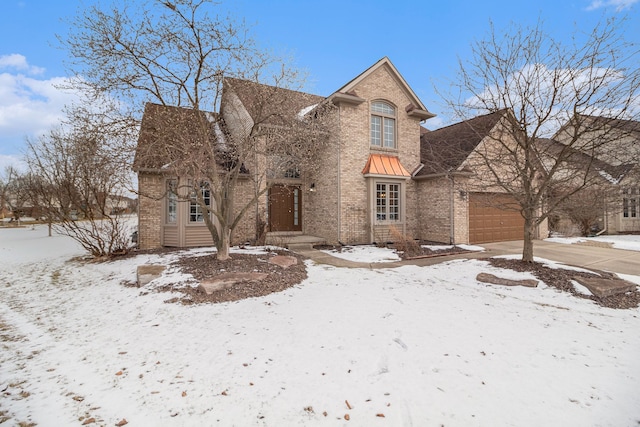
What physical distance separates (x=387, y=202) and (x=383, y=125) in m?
3.64

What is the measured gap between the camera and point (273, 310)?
5.32 meters

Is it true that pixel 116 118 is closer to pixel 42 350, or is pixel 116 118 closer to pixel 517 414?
pixel 42 350

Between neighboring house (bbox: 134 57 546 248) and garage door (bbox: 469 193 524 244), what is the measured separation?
0.05m

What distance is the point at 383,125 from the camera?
1371cm

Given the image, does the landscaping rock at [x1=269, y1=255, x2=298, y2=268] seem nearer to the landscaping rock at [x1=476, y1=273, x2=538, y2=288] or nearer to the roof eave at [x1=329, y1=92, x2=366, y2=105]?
the landscaping rock at [x1=476, y1=273, x2=538, y2=288]

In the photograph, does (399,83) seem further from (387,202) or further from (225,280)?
(225,280)

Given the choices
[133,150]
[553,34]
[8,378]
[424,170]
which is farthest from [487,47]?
[8,378]

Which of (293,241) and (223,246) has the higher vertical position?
(223,246)

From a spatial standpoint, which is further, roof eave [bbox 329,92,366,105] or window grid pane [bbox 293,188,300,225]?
window grid pane [bbox 293,188,300,225]

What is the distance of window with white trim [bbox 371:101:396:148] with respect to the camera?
1356cm

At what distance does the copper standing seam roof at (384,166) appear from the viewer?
505 inches

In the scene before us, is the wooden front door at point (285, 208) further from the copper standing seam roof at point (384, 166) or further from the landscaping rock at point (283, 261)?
the landscaping rock at point (283, 261)

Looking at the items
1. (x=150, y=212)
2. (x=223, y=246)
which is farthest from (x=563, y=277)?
(x=150, y=212)

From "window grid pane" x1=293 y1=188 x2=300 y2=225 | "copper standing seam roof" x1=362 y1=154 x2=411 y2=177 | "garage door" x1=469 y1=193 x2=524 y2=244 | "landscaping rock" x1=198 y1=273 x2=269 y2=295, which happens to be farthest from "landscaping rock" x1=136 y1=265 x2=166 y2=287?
"garage door" x1=469 y1=193 x2=524 y2=244
